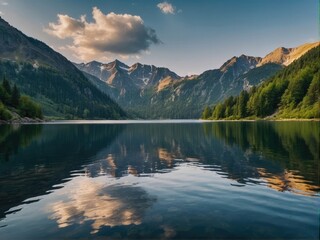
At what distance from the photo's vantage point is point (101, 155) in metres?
49.2

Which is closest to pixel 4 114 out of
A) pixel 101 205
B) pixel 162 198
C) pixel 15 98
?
pixel 15 98

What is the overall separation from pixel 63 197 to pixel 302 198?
19.2 meters

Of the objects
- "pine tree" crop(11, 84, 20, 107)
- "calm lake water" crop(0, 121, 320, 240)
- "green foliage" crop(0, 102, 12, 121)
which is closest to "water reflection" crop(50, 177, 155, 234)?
"calm lake water" crop(0, 121, 320, 240)

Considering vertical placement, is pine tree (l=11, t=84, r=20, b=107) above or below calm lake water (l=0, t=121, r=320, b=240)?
above

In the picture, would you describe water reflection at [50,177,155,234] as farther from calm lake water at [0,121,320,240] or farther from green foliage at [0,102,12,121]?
green foliage at [0,102,12,121]

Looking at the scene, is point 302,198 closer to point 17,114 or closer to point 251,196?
point 251,196

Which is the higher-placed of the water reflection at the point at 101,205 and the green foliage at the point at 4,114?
the green foliage at the point at 4,114

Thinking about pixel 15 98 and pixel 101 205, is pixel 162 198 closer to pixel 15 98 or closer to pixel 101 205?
pixel 101 205

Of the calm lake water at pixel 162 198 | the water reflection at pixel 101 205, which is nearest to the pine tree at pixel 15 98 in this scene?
the calm lake water at pixel 162 198

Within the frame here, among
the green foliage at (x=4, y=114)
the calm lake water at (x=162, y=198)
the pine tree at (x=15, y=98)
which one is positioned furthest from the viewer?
the pine tree at (x=15, y=98)

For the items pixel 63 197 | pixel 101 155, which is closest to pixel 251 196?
pixel 63 197

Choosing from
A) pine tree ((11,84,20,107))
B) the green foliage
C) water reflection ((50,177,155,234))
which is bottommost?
water reflection ((50,177,155,234))

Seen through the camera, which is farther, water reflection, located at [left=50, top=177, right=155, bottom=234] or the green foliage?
the green foliage

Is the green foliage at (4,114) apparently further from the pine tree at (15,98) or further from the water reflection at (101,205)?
the water reflection at (101,205)
